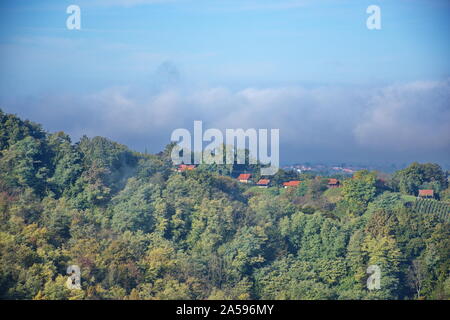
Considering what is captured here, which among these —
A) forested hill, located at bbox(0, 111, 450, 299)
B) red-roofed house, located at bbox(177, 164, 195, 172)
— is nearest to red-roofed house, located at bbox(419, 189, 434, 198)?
forested hill, located at bbox(0, 111, 450, 299)

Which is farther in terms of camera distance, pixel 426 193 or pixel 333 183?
pixel 333 183

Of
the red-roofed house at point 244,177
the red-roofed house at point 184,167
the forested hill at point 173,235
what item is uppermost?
the red-roofed house at point 184,167

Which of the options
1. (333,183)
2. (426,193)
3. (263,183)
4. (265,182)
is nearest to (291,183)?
(265,182)

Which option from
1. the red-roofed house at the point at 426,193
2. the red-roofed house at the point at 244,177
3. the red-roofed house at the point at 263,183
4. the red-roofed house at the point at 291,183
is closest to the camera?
the red-roofed house at the point at 426,193

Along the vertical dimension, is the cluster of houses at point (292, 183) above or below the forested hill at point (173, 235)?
above

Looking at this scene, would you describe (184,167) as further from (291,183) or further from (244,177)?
(291,183)

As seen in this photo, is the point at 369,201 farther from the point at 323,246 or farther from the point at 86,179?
the point at 86,179

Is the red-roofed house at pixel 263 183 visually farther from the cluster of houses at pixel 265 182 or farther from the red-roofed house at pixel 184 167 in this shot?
the red-roofed house at pixel 184 167

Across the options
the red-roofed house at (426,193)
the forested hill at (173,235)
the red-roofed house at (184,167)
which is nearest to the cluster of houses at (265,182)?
the red-roofed house at (184,167)

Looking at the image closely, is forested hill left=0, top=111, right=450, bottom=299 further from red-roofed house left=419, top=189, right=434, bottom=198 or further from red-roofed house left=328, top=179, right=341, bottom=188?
red-roofed house left=328, top=179, right=341, bottom=188
